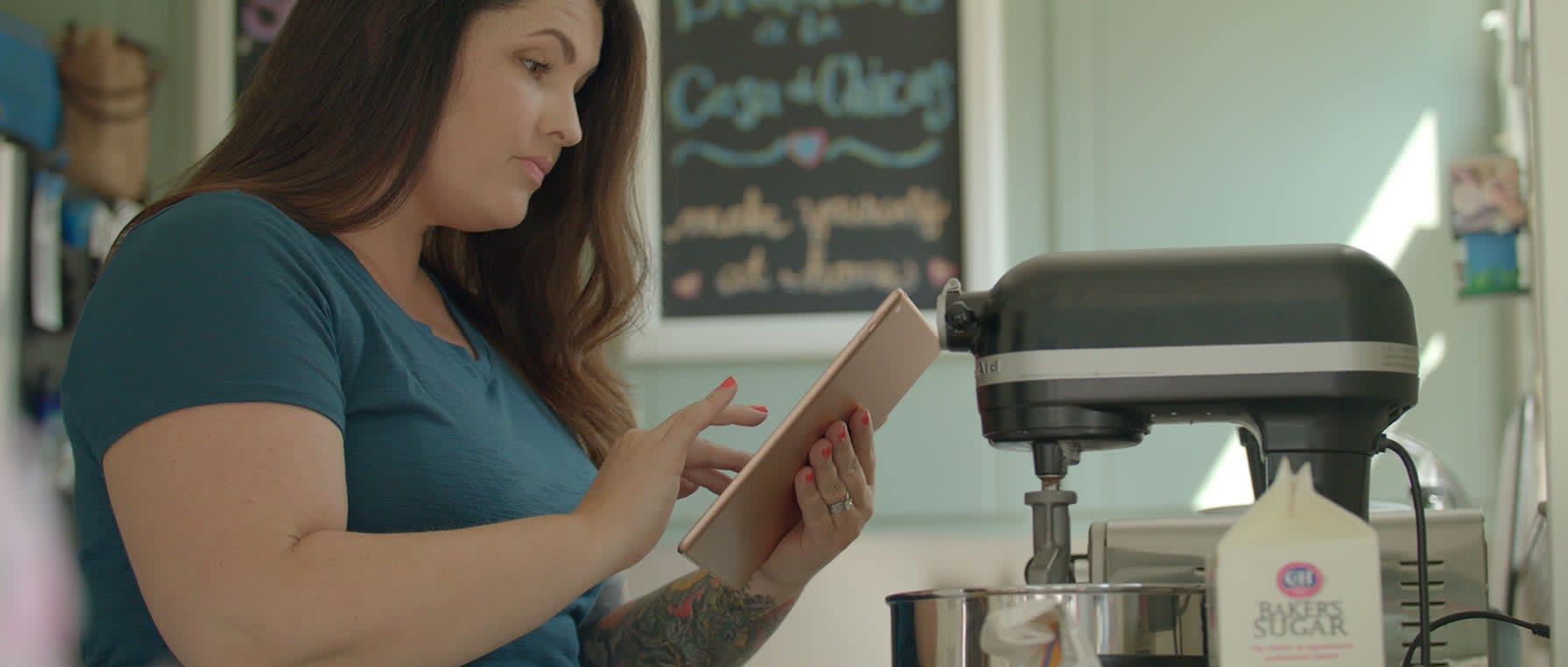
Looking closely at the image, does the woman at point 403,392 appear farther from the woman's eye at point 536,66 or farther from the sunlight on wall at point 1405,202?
the sunlight on wall at point 1405,202

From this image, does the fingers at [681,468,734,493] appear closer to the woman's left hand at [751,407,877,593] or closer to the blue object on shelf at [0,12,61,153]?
the woman's left hand at [751,407,877,593]

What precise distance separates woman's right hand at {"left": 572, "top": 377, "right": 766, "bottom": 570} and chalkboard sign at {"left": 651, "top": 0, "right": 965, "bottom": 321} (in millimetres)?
1598

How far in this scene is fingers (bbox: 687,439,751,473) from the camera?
51.4 inches

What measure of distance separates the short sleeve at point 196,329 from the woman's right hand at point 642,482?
181mm

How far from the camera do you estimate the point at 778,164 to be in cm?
271

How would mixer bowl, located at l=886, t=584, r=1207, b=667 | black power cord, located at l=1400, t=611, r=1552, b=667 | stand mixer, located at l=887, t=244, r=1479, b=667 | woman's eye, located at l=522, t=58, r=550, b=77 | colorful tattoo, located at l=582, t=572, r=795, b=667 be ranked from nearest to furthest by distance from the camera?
1. mixer bowl, located at l=886, t=584, r=1207, b=667
2. stand mixer, located at l=887, t=244, r=1479, b=667
3. black power cord, located at l=1400, t=611, r=1552, b=667
4. woman's eye, located at l=522, t=58, r=550, b=77
5. colorful tattoo, located at l=582, t=572, r=795, b=667

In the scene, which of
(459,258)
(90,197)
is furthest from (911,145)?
(90,197)

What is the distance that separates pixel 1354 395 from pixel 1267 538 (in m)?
0.21

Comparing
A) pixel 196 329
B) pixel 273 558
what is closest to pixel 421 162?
pixel 196 329

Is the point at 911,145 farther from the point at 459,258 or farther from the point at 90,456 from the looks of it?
the point at 90,456

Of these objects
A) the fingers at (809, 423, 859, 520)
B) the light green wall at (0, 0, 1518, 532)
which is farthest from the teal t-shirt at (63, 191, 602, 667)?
the light green wall at (0, 0, 1518, 532)

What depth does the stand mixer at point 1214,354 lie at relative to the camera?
0.89 meters

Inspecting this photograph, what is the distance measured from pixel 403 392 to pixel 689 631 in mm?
427

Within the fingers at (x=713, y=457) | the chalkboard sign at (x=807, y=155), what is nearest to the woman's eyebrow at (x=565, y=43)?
the fingers at (x=713, y=457)
